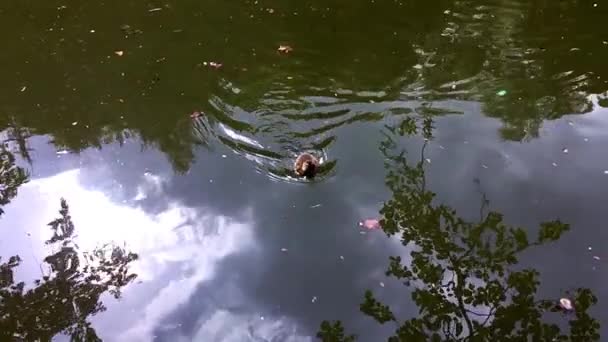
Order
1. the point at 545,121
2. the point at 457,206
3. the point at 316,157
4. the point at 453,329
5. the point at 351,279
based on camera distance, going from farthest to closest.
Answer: the point at 545,121 → the point at 316,157 → the point at 457,206 → the point at 351,279 → the point at 453,329

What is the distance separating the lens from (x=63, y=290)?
397 cm

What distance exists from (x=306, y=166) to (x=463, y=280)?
1.41 metres

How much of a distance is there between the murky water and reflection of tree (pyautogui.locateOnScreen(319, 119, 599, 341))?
0.01 meters

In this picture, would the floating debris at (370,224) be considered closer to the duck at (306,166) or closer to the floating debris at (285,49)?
the duck at (306,166)

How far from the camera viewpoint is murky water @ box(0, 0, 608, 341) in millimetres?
3750

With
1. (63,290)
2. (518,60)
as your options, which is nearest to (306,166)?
(63,290)

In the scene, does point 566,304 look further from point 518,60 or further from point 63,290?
point 63,290

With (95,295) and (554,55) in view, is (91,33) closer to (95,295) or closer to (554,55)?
(95,295)

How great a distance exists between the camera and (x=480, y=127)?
497 cm

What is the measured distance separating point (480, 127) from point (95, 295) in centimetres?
336

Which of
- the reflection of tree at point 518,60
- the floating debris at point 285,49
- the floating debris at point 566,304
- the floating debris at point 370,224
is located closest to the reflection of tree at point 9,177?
the floating debris at point 285,49

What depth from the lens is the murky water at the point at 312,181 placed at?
12.3 ft

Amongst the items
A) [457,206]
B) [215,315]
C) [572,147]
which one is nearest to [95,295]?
[215,315]

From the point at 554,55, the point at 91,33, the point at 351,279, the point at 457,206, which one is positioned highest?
the point at 91,33
